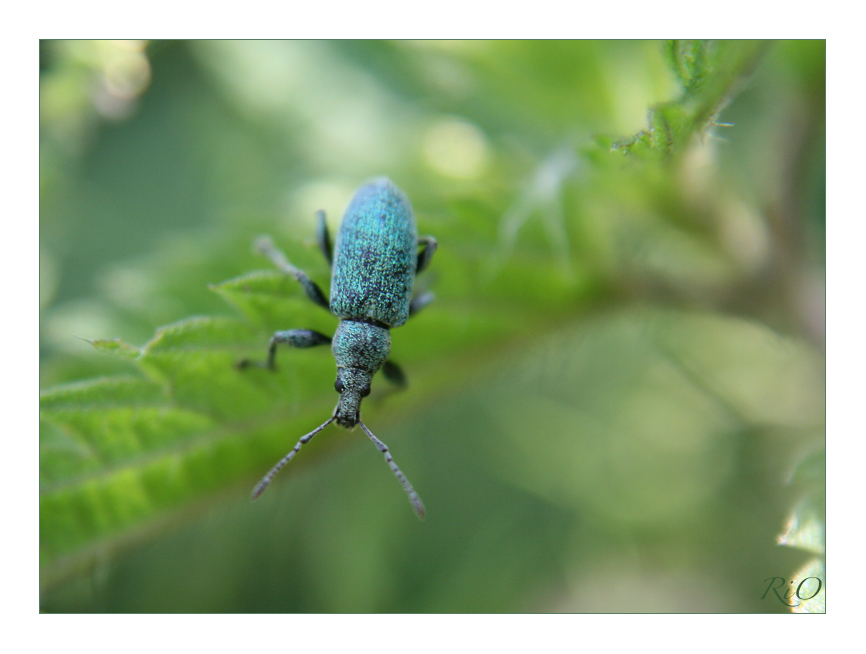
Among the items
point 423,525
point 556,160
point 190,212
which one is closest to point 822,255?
point 556,160

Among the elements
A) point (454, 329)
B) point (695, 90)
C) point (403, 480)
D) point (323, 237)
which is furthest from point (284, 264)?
point (695, 90)

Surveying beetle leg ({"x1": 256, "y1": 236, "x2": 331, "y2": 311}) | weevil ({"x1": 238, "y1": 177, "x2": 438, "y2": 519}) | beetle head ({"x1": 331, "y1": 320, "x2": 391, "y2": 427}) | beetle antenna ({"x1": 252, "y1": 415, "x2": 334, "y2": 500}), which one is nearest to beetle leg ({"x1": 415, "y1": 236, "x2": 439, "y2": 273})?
weevil ({"x1": 238, "y1": 177, "x2": 438, "y2": 519})

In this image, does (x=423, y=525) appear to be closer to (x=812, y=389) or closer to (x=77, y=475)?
(x=77, y=475)

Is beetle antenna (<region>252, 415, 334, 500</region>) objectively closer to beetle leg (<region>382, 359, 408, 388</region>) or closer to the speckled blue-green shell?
beetle leg (<region>382, 359, 408, 388</region>)

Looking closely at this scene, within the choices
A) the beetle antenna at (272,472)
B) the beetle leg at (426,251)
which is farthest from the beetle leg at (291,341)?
the beetle leg at (426,251)

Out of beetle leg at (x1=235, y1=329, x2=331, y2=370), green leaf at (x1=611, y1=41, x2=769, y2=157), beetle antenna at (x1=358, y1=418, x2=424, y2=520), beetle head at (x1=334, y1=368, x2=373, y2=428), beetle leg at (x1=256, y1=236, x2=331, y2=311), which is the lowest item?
Answer: beetle antenna at (x1=358, y1=418, x2=424, y2=520)

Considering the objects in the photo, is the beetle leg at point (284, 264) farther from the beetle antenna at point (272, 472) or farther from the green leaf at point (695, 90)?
the green leaf at point (695, 90)

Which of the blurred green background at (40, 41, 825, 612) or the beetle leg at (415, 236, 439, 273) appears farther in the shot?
the beetle leg at (415, 236, 439, 273)

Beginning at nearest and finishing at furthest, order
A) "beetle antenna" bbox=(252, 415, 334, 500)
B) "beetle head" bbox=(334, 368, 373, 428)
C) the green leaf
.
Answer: the green leaf < "beetle antenna" bbox=(252, 415, 334, 500) < "beetle head" bbox=(334, 368, 373, 428)
